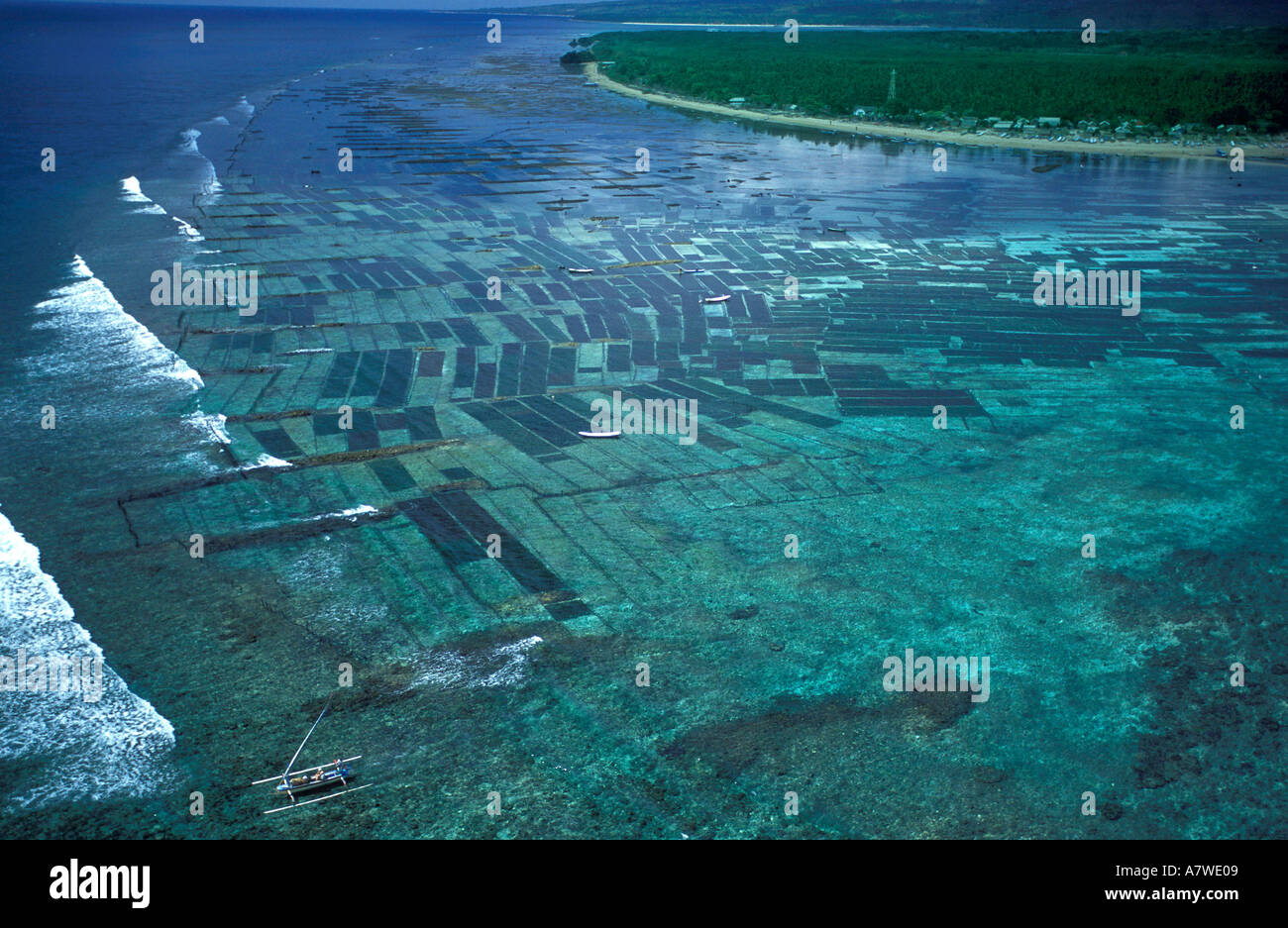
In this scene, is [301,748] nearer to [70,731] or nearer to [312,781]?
[312,781]

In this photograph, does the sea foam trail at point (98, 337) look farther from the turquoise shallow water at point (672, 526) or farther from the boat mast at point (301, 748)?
the boat mast at point (301, 748)

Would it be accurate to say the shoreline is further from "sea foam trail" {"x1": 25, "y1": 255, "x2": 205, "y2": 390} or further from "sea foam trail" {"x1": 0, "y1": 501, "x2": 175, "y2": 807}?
"sea foam trail" {"x1": 0, "y1": 501, "x2": 175, "y2": 807}

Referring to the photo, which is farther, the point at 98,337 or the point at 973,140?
the point at 973,140

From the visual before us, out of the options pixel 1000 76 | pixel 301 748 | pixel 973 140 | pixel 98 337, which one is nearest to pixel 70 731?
pixel 301 748

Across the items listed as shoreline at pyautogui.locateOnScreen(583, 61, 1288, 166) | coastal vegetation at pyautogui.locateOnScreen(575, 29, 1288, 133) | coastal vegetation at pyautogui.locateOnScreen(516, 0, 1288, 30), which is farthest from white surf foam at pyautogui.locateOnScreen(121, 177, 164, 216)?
coastal vegetation at pyautogui.locateOnScreen(516, 0, 1288, 30)

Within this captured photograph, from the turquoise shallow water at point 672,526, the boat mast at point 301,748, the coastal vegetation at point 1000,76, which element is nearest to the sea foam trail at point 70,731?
the turquoise shallow water at point 672,526

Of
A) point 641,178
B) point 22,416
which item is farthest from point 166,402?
point 641,178

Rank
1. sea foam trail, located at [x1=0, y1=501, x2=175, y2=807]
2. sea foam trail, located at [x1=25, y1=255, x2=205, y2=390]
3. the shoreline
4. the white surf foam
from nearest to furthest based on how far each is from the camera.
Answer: sea foam trail, located at [x1=0, y1=501, x2=175, y2=807] → sea foam trail, located at [x1=25, y1=255, x2=205, y2=390] → the white surf foam → the shoreline

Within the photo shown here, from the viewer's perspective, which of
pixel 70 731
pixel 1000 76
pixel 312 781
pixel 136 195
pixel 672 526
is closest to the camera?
pixel 312 781
